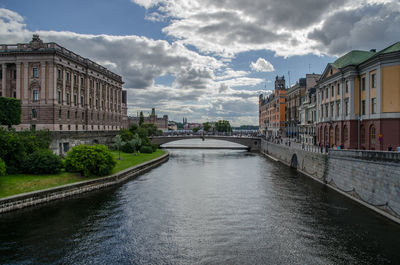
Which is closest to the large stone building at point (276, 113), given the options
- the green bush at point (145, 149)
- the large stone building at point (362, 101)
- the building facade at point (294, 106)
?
the building facade at point (294, 106)

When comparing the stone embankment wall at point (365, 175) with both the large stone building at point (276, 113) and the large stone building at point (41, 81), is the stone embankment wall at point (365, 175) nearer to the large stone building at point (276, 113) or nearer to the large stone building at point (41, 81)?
the large stone building at point (41, 81)

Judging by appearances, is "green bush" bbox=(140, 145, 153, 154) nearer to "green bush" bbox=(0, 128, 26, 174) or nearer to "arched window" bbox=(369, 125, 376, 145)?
"green bush" bbox=(0, 128, 26, 174)

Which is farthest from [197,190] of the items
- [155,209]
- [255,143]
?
[255,143]

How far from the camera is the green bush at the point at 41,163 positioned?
29.7 meters

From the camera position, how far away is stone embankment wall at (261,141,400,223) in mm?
21156

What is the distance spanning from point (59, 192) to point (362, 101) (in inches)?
1539

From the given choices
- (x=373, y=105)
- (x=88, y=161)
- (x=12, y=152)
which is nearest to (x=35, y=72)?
(x=12, y=152)

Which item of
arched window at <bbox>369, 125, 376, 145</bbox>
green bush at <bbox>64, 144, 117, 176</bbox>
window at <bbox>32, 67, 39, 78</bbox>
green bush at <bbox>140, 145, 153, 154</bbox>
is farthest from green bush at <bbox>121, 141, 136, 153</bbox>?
arched window at <bbox>369, 125, 376, 145</bbox>

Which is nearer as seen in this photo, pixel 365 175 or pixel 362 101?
pixel 365 175

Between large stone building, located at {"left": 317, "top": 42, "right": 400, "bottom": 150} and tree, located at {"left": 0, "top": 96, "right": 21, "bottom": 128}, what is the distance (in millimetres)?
50552

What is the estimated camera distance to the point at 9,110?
4253 centimetres

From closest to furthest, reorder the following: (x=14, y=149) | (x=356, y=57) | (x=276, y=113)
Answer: (x=14, y=149) < (x=356, y=57) < (x=276, y=113)

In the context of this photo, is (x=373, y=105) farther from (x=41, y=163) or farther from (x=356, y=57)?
(x=41, y=163)

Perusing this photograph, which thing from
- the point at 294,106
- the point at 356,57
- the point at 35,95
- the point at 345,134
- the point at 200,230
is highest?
the point at 356,57
